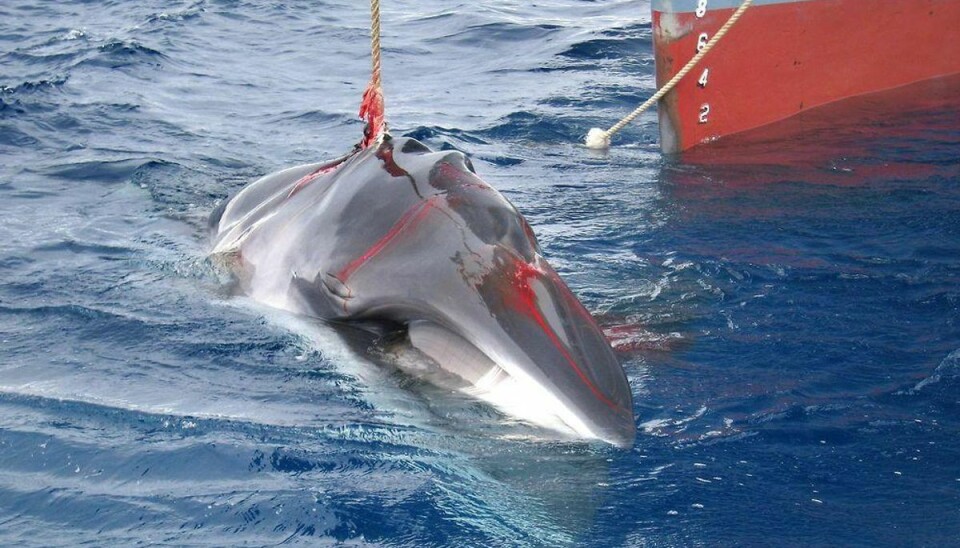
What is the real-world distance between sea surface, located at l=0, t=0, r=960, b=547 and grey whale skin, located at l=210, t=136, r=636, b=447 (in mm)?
172

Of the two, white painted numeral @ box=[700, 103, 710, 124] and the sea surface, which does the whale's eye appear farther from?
white painted numeral @ box=[700, 103, 710, 124]

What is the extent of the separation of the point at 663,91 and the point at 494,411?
6.21 m

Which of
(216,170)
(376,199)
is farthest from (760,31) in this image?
(376,199)

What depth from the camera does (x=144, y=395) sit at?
5.19 meters

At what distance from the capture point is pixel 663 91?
1017 cm

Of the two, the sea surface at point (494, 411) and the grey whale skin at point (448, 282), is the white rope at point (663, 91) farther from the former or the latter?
the grey whale skin at point (448, 282)

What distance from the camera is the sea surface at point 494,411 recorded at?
4133mm

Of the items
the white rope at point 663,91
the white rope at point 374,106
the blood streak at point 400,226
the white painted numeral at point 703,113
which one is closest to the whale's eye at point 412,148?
the white rope at point 374,106

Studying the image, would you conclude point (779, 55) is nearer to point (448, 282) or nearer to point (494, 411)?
point (448, 282)

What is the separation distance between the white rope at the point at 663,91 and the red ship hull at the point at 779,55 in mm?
120

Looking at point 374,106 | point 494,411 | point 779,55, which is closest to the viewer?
point 494,411

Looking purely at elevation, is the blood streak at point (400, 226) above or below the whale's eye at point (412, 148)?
below

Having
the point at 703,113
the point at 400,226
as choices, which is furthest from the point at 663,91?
the point at 400,226

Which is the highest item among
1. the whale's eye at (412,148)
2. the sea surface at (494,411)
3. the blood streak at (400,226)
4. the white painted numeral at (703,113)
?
the whale's eye at (412,148)
